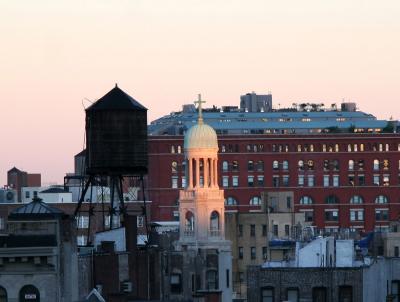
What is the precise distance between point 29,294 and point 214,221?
248 ft

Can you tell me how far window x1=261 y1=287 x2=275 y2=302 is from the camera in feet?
390

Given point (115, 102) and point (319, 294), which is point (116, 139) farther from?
point (319, 294)

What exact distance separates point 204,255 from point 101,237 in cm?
3941

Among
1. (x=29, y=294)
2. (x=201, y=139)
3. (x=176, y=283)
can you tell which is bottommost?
(x=29, y=294)

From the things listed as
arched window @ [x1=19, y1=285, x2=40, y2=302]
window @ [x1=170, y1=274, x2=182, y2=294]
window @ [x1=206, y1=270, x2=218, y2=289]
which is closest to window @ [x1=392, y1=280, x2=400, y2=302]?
window @ [x1=170, y1=274, x2=182, y2=294]

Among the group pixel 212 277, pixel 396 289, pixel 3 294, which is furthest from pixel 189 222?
pixel 3 294

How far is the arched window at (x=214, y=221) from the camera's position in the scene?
16750 cm

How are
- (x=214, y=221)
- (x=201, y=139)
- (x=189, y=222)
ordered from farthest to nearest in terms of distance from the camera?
(x=189, y=222), (x=214, y=221), (x=201, y=139)

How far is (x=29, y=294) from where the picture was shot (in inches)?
3745

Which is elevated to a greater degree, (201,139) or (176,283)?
(201,139)

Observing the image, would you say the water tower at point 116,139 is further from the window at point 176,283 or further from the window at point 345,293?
the window at point 345,293

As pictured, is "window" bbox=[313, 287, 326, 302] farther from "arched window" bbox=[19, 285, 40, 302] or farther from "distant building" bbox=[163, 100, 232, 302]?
"distant building" bbox=[163, 100, 232, 302]

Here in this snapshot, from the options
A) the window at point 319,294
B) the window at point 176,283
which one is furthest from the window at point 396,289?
the window at point 176,283

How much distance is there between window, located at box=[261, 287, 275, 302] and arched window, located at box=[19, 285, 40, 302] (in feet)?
84.1
